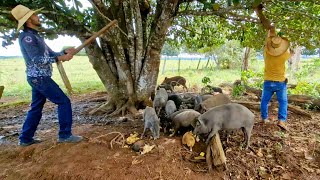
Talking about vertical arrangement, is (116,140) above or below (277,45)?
below

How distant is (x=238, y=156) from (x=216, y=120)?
0.64m

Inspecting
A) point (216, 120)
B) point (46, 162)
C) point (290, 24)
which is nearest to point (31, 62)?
point (46, 162)

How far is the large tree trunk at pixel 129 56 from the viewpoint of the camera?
580 cm

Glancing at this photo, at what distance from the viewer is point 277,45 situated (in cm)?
457

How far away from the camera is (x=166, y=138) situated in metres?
4.16

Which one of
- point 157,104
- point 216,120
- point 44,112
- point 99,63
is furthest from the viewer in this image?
point 44,112

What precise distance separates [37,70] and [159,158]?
7.42ft

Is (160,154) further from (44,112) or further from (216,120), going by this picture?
(44,112)

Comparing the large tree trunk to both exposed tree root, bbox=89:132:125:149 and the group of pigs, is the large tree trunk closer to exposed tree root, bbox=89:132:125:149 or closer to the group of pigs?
the group of pigs

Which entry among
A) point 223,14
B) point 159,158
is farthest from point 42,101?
point 223,14

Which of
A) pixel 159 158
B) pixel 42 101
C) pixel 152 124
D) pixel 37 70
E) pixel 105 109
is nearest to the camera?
pixel 159 158

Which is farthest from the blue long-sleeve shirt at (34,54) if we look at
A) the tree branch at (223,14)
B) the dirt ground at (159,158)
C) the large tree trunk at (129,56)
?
the tree branch at (223,14)

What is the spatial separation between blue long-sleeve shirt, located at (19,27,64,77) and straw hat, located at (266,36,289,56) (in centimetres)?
380

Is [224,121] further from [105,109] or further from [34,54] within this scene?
[105,109]
